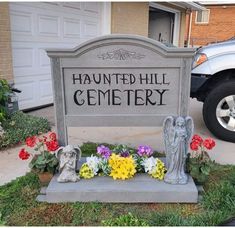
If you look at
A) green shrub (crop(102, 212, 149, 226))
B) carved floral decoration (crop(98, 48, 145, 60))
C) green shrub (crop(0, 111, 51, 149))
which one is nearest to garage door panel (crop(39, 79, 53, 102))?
green shrub (crop(0, 111, 51, 149))

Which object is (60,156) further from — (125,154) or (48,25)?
(48,25)

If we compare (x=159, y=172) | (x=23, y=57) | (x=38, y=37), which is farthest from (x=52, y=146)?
(x=38, y=37)

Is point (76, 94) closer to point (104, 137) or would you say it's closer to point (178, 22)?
point (104, 137)

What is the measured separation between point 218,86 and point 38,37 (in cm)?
386

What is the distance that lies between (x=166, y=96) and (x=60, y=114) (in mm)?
1091

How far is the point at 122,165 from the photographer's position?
3.13 m

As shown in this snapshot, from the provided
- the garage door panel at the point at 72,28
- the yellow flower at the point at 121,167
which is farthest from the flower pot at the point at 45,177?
the garage door panel at the point at 72,28

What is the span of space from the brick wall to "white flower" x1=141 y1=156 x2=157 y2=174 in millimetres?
24583

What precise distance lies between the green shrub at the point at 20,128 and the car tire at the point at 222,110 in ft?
8.52

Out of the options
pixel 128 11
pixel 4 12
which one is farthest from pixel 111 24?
pixel 4 12

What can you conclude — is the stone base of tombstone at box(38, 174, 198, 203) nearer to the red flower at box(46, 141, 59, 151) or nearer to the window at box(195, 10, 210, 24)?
the red flower at box(46, 141, 59, 151)

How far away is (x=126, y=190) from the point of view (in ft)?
9.68

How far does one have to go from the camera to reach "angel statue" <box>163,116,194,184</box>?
2930 millimetres

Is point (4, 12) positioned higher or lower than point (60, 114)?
higher
